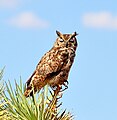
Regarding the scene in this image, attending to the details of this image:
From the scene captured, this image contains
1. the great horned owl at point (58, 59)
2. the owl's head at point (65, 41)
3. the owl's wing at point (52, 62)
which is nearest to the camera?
the great horned owl at point (58, 59)

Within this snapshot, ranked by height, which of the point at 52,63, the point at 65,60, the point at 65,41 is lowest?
the point at 52,63

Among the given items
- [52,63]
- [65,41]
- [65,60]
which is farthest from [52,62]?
[65,41]

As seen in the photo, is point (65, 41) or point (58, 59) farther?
point (65, 41)

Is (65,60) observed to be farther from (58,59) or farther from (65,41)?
(65,41)

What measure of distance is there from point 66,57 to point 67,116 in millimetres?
1909

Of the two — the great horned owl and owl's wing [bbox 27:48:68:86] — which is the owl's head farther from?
owl's wing [bbox 27:48:68:86]

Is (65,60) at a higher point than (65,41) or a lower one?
lower

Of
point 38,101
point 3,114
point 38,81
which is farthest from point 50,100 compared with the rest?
point 38,81

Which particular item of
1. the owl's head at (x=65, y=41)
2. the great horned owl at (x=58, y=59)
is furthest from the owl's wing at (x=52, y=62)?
the owl's head at (x=65, y=41)

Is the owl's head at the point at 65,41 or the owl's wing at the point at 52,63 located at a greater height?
the owl's head at the point at 65,41

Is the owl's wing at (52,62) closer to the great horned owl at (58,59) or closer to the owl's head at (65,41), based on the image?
the great horned owl at (58,59)

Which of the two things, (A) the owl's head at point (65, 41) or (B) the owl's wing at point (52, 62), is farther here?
(A) the owl's head at point (65, 41)

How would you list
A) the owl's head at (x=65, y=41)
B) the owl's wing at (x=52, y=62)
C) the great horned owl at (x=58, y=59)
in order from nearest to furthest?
the great horned owl at (x=58, y=59)
the owl's wing at (x=52, y=62)
the owl's head at (x=65, y=41)

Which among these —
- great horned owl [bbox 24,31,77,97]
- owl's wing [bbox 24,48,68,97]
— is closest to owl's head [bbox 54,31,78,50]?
great horned owl [bbox 24,31,77,97]
